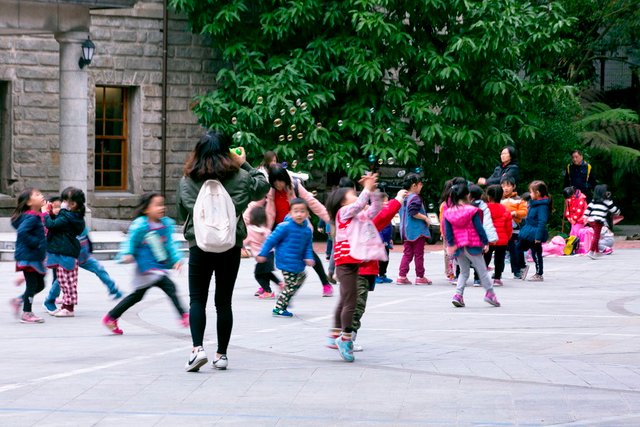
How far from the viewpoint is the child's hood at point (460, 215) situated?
15.0m

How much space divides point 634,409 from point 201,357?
3.09m

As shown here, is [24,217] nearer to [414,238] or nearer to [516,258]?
[414,238]

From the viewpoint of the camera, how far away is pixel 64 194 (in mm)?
13305

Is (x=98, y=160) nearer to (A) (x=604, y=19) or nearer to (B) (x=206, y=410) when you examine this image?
(A) (x=604, y=19)

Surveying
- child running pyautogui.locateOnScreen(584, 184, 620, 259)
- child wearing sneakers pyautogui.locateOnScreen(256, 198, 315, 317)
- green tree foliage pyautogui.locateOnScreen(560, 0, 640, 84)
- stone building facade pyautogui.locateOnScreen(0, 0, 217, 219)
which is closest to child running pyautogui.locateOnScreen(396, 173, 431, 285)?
child wearing sneakers pyautogui.locateOnScreen(256, 198, 315, 317)

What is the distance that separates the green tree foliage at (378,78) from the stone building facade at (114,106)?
86 cm

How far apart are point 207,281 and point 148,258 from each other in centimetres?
239

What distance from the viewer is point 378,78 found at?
26.2 m

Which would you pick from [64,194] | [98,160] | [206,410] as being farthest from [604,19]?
[206,410]

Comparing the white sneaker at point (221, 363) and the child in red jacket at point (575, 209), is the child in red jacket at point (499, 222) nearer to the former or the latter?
the child in red jacket at point (575, 209)

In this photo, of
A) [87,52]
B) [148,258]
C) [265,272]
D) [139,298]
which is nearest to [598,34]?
→ [87,52]

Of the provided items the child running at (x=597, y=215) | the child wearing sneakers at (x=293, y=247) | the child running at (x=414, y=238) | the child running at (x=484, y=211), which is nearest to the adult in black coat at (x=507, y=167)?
the child running at (x=414, y=238)

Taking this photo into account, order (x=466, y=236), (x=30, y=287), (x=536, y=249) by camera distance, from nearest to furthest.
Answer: (x=30, y=287)
(x=466, y=236)
(x=536, y=249)

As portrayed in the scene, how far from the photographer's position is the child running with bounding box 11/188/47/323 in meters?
13.1
